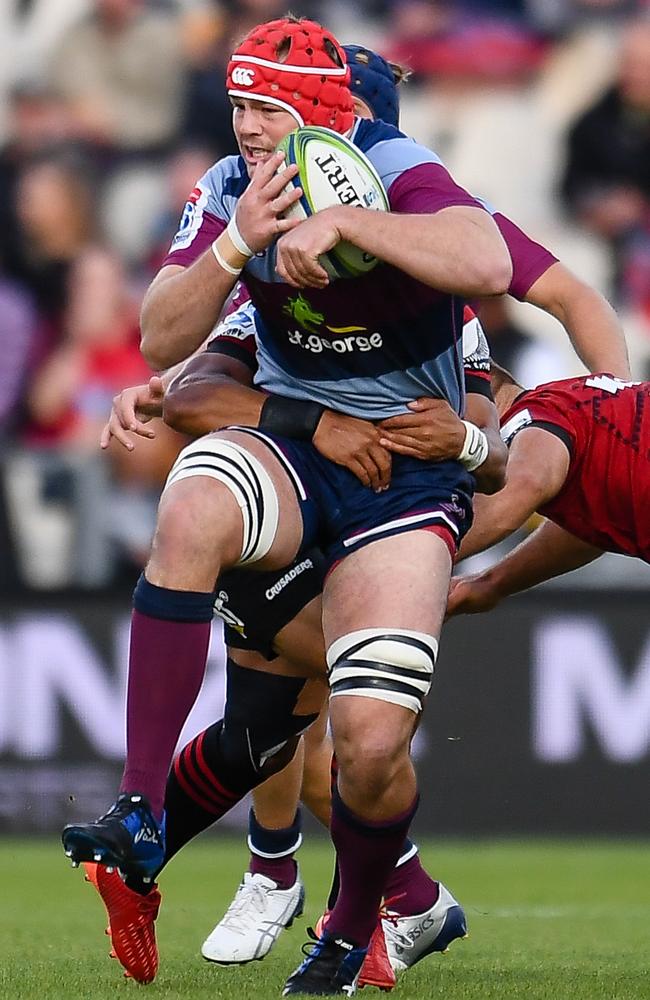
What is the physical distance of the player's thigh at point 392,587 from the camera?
4.07 meters

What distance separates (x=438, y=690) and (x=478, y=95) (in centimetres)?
411

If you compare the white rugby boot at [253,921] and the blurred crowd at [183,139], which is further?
the blurred crowd at [183,139]

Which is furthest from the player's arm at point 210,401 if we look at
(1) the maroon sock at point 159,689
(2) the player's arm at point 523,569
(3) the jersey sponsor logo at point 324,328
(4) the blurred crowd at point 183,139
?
(4) the blurred crowd at point 183,139

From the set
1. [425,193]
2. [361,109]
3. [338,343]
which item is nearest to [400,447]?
[338,343]

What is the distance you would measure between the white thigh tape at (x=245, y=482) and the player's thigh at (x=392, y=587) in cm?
23

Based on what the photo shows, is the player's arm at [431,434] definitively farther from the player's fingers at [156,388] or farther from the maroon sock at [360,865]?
the maroon sock at [360,865]

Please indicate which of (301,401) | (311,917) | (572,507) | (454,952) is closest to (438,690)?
(311,917)

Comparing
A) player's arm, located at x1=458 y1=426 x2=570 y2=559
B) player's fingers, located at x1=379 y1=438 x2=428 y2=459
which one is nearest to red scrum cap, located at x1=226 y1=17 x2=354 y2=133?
player's fingers, located at x1=379 y1=438 x2=428 y2=459

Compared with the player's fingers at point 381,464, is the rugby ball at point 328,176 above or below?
above

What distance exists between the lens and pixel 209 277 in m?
4.05

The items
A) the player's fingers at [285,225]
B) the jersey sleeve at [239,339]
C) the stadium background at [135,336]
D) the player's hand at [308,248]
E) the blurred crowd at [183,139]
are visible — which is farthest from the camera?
the blurred crowd at [183,139]

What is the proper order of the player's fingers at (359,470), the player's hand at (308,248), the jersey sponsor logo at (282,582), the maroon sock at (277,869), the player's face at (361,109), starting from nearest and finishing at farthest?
the player's hand at (308,248), the player's fingers at (359,470), the jersey sponsor logo at (282,582), the player's face at (361,109), the maroon sock at (277,869)

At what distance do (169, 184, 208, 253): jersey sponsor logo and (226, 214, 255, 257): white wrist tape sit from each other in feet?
1.18

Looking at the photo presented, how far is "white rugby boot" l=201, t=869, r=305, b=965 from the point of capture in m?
4.92
